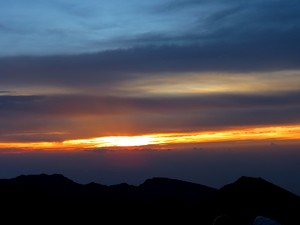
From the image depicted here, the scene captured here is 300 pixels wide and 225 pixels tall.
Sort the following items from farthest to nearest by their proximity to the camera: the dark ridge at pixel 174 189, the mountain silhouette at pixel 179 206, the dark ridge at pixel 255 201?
the dark ridge at pixel 174 189 → the mountain silhouette at pixel 179 206 → the dark ridge at pixel 255 201

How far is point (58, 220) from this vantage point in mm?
66500

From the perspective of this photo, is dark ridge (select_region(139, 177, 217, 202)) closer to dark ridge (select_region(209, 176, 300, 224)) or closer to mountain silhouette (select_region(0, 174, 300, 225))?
dark ridge (select_region(209, 176, 300, 224))

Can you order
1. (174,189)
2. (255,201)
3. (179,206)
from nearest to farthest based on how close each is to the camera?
(255,201) < (179,206) < (174,189)

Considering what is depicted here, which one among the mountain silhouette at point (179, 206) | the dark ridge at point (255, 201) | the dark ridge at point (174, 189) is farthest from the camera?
the dark ridge at point (174, 189)

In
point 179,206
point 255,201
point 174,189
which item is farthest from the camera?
point 174,189

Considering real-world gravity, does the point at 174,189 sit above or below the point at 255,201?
below

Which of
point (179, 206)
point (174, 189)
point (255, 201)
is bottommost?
point (174, 189)

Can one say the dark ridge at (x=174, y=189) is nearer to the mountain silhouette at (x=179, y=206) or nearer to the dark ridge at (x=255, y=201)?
the dark ridge at (x=255, y=201)

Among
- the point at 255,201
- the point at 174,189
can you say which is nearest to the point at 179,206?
the point at 255,201

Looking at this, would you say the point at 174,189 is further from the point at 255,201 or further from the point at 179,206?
the point at 255,201

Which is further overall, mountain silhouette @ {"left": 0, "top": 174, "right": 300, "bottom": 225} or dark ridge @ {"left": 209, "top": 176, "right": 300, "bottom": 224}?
mountain silhouette @ {"left": 0, "top": 174, "right": 300, "bottom": 225}

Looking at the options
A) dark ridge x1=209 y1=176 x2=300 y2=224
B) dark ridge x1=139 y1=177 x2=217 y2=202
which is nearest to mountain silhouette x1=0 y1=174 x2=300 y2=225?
dark ridge x1=209 y1=176 x2=300 y2=224

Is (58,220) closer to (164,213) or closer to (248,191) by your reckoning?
(164,213)

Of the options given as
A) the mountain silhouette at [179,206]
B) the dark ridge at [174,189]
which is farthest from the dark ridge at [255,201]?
the dark ridge at [174,189]
